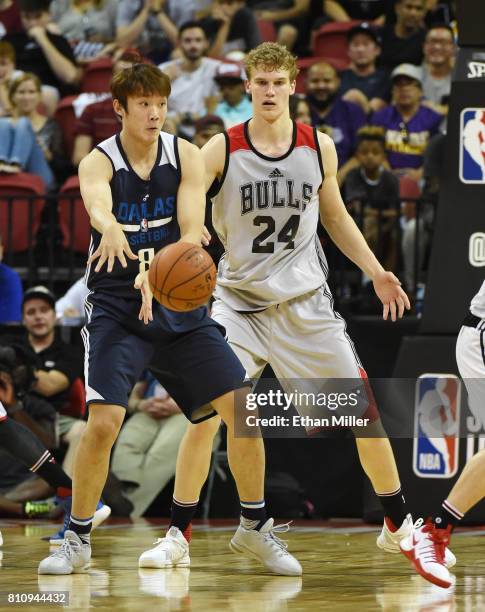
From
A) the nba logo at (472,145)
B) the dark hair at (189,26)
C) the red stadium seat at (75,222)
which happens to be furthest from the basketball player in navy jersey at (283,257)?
the dark hair at (189,26)

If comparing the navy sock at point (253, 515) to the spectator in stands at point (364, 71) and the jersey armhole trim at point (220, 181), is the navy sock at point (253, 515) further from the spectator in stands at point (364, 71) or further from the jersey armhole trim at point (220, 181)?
the spectator in stands at point (364, 71)

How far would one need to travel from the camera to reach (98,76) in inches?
539

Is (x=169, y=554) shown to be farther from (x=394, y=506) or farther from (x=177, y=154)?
(x=177, y=154)

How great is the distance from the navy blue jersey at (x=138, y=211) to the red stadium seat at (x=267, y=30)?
875 cm

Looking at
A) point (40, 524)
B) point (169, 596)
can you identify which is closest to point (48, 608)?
point (169, 596)

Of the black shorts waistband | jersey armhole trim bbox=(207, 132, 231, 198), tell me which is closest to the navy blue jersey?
jersey armhole trim bbox=(207, 132, 231, 198)

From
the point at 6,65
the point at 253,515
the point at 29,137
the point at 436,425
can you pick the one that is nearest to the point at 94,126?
the point at 29,137

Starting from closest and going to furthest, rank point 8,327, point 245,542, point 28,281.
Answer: point 245,542 < point 8,327 < point 28,281

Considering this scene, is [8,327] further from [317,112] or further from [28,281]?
[317,112]

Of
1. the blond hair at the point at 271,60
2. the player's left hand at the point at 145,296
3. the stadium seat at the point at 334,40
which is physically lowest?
the player's left hand at the point at 145,296

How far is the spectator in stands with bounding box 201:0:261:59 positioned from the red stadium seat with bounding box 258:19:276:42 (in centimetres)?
63

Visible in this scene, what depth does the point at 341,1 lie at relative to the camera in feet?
47.9

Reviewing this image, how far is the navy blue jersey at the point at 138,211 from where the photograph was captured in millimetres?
5980

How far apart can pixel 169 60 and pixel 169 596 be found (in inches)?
379
